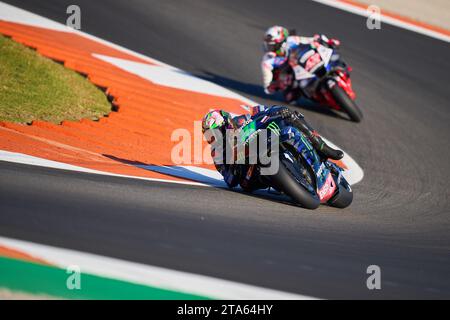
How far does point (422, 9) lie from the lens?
20.7 m

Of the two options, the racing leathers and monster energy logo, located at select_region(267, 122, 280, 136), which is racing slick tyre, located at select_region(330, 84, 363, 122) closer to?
the racing leathers

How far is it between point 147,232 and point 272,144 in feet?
6.85

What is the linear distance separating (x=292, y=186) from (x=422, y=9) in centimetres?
1439

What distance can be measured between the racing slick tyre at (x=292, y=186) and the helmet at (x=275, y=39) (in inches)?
254

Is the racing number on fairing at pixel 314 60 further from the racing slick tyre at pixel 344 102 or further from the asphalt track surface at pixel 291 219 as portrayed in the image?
the asphalt track surface at pixel 291 219

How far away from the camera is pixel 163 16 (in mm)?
18625

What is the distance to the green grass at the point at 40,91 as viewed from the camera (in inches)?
425

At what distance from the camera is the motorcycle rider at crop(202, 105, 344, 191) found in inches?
312

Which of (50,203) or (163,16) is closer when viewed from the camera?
(50,203)

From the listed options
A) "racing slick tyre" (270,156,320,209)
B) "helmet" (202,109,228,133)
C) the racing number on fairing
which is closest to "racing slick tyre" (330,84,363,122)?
the racing number on fairing

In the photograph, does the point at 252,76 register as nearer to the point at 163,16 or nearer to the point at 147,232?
the point at 163,16

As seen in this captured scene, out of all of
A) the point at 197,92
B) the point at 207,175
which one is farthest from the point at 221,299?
the point at 197,92

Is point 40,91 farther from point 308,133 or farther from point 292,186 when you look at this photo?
point 292,186

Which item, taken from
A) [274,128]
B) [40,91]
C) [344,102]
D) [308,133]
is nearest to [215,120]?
[274,128]
